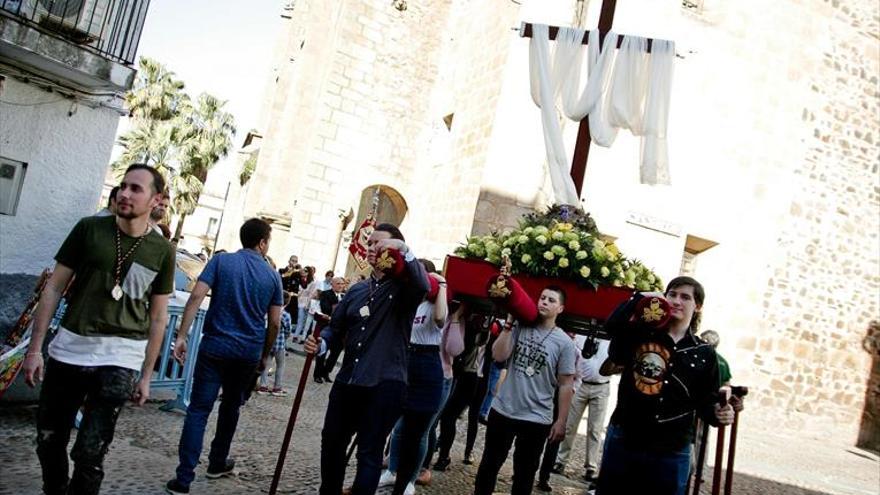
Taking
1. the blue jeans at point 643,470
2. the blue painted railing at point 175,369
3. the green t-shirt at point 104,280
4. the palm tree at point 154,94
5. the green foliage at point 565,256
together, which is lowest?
the blue painted railing at point 175,369

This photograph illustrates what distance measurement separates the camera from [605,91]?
6863 millimetres

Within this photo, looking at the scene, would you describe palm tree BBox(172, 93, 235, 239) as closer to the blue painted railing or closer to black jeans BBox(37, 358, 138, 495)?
the blue painted railing

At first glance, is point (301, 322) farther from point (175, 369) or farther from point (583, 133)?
point (583, 133)

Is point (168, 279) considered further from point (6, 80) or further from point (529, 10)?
point (529, 10)

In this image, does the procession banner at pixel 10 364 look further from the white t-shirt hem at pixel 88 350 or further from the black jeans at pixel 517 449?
the black jeans at pixel 517 449

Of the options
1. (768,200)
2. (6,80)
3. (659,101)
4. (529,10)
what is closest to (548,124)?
(659,101)

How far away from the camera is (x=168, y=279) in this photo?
352 cm

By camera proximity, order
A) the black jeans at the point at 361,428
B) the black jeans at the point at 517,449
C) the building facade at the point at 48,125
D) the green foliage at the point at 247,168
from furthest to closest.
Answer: the green foliage at the point at 247,168 → the building facade at the point at 48,125 → the black jeans at the point at 517,449 → the black jeans at the point at 361,428

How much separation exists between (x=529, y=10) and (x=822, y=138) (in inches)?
348

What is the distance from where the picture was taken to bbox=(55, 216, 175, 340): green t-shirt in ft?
10.8

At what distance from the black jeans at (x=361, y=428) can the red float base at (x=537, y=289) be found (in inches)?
45.7

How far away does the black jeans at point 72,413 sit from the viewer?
3217 mm

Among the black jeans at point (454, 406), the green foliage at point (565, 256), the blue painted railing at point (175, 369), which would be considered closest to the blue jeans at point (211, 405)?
the green foliage at point (565, 256)

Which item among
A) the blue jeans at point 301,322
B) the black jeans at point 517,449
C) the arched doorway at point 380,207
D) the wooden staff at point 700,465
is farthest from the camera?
the arched doorway at point 380,207
